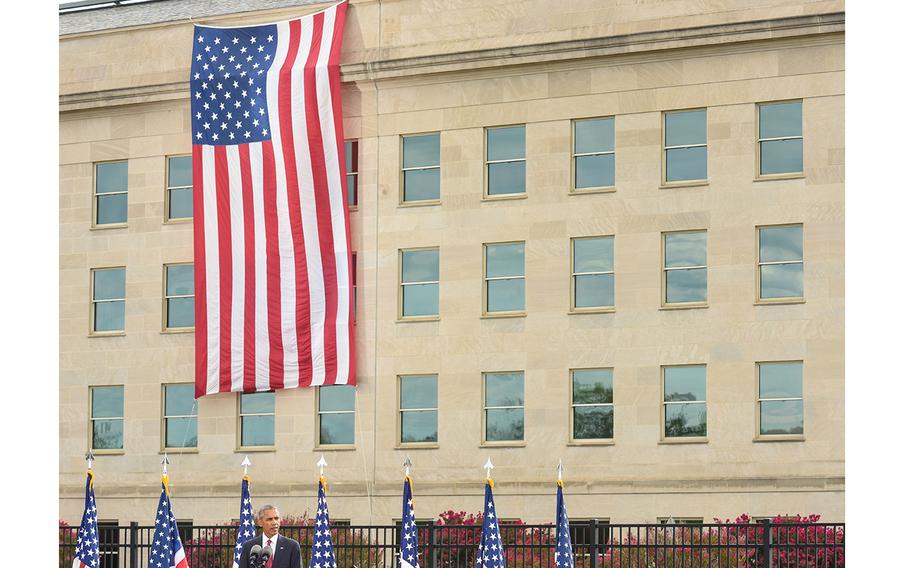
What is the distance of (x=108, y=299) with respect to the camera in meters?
49.9

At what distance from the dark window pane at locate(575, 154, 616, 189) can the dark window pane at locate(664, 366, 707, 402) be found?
536cm

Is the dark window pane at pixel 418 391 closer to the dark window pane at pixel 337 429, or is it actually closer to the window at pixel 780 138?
the dark window pane at pixel 337 429

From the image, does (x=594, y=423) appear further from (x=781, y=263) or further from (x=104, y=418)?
(x=104, y=418)

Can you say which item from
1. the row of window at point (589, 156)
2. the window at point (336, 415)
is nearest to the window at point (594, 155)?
the row of window at point (589, 156)

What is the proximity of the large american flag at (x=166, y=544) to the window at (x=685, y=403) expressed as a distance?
53.5 ft

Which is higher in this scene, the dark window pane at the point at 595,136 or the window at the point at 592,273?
the dark window pane at the point at 595,136

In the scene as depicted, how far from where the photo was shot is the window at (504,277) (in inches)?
1775

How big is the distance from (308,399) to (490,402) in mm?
5339

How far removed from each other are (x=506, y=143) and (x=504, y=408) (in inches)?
284

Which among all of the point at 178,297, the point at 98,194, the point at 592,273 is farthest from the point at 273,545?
the point at 98,194

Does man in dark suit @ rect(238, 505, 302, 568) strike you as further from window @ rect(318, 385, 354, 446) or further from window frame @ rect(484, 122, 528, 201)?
window @ rect(318, 385, 354, 446)

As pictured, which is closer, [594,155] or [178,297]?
[594,155]

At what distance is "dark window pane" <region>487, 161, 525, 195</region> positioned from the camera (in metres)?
45.3

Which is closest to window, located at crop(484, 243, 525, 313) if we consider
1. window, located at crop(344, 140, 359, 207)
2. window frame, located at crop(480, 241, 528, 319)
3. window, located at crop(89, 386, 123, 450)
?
window frame, located at crop(480, 241, 528, 319)
